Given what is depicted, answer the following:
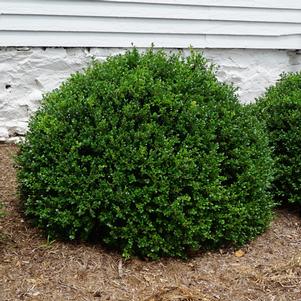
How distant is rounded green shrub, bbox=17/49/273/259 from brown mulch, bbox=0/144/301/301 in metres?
0.10

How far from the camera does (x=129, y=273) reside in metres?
4.07

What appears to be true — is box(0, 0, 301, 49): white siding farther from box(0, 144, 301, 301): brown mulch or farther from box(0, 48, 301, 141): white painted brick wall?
box(0, 144, 301, 301): brown mulch

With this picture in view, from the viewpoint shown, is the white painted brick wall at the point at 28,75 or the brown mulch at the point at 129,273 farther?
the white painted brick wall at the point at 28,75

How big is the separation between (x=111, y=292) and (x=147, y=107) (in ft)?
3.73

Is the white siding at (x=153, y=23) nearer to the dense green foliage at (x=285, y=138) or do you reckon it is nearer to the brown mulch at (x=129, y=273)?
the dense green foliage at (x=285, y=138)

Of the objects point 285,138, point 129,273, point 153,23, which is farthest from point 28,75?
point 129,273

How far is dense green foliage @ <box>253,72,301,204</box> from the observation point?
5.15m

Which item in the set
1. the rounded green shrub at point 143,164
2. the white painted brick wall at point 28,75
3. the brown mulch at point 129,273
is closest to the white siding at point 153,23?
the white painted brick wall at point 28,75

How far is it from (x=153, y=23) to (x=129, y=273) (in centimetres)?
307

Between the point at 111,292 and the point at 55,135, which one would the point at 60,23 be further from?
the point at 111,292

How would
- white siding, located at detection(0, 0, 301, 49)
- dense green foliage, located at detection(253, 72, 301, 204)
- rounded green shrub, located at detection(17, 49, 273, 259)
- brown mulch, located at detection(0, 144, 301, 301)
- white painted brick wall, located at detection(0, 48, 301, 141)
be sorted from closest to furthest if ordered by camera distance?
brown mulch, located at detection(0, 144, 301, 301)
rounded green shrub, located at detection(17, 49, 273, 259)
dense green foliage, located at detection(253, 72, 301, 204)
white siding, located at detection(0, 0, 301, 49)
white painted brick wall, located at detection(0, 48, 301, 141)

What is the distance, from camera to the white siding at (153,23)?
19.6 ft

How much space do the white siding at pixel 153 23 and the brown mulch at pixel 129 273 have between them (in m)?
2.07

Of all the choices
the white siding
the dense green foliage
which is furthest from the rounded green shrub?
the white siding
